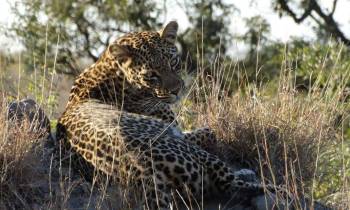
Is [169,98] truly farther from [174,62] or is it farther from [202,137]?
[202,137]

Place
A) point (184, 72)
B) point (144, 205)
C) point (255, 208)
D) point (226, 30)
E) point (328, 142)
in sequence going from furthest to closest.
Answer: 1. point (226, 30)
2. point (184, 72)
3. point (328, 142)
4. point (255, 208)
5. point (144, 205)

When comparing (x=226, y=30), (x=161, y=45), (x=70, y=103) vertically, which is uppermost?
(x=161, y=45)

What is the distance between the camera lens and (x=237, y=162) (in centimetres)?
748

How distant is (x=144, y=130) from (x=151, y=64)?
1.35 meters

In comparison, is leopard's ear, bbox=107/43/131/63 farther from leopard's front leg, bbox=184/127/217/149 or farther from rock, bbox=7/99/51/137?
leopard's front leg, bbox=184/127/217/149

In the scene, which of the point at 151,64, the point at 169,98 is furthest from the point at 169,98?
the point at 151,64

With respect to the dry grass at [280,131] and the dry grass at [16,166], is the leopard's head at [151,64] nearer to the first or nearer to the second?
the dry grass at [280,131]

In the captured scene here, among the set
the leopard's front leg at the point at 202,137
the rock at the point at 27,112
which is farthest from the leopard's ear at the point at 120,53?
the leopard's front leg at the point at 202,137

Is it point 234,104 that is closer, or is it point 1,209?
point 1,209

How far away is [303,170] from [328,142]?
0.70 metres

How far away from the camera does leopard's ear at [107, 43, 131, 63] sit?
7900 millimetres

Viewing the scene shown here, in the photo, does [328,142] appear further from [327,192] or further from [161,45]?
[161,45]

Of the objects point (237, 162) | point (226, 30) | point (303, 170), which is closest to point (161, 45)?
point (237, 162)

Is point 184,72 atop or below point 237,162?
atop
